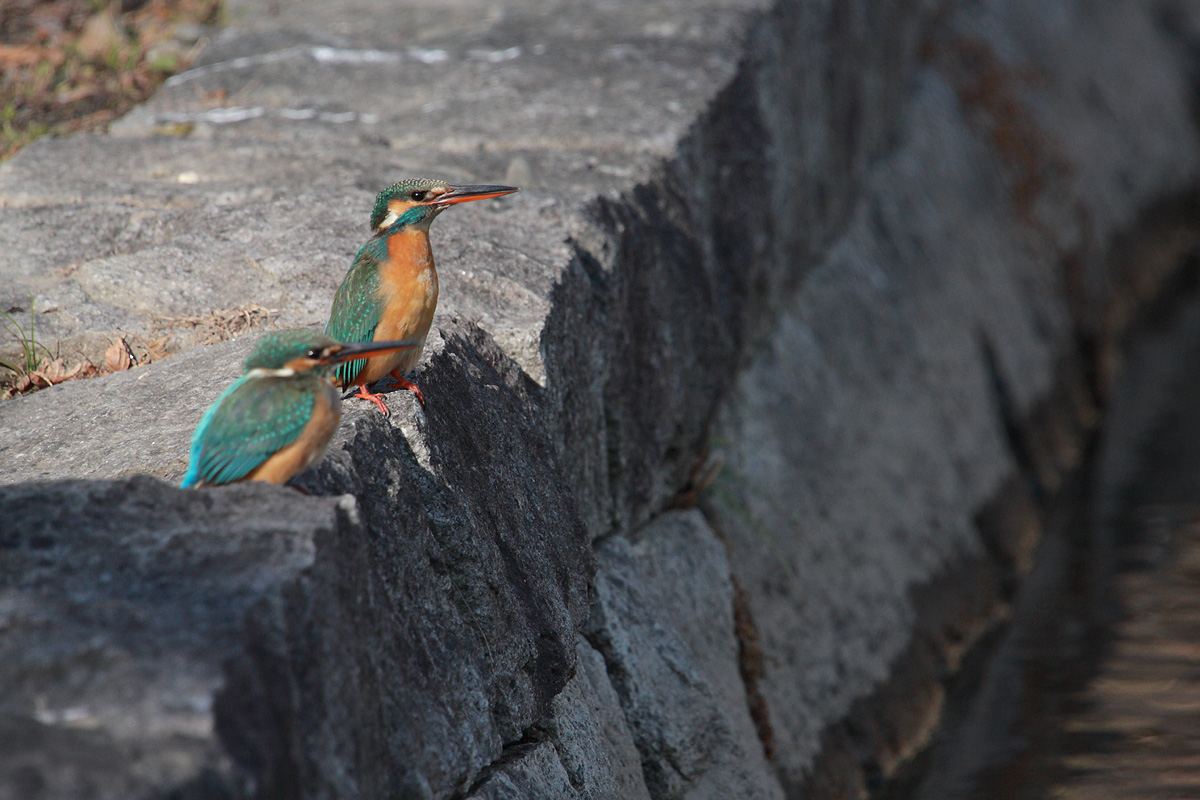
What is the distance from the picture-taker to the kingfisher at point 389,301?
2.17 meters

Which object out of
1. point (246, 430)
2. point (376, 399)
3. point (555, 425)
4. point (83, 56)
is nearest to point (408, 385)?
point (376, 399)

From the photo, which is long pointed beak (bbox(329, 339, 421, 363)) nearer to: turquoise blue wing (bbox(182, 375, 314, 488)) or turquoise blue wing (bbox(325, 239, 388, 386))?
turquoise blue wing (bbox(182, 375, 314, 488))

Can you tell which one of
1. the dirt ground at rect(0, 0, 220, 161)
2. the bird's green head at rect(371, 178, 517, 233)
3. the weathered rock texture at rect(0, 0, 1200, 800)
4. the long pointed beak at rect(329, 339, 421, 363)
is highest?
the dirt ground at rect(0, 0, 220, 161)

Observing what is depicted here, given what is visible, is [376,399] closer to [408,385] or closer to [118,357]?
[408,385]

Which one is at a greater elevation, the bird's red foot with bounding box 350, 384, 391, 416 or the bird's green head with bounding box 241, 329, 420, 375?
the bird's green head with bounding box 241, 329, 420, 375

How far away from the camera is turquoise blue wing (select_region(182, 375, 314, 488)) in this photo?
178cm

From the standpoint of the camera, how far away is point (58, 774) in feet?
→ 4.13

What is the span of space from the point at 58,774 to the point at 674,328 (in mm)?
2486

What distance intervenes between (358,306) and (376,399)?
21cm

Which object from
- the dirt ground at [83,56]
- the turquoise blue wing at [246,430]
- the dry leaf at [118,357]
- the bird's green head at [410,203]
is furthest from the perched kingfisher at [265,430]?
the dirt ground at [83,56]

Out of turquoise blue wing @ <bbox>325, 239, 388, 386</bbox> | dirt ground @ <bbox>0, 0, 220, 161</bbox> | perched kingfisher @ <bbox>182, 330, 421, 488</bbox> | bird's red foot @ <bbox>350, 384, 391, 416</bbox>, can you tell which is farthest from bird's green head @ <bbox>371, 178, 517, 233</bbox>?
dirt ground @ <bbox>0, 0, 220, 161</bbox>

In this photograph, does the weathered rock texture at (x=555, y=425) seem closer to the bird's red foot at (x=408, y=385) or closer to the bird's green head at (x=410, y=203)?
the bird's red foot at (x=408, y=385)

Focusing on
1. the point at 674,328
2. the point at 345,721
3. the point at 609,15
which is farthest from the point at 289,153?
the point at 345,721

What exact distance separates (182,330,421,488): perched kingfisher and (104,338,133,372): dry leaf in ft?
2.71
